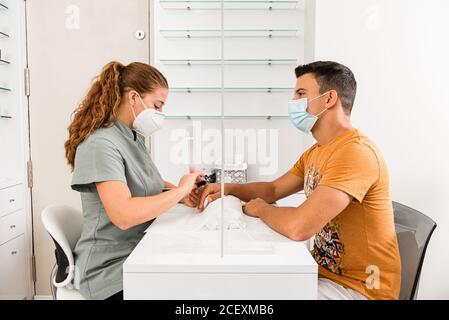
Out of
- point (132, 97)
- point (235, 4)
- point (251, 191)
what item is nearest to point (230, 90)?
point (235, 4)

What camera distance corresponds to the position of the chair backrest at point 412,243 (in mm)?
835

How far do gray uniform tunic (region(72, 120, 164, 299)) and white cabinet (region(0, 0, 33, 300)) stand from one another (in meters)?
0.40

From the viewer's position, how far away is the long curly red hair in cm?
80

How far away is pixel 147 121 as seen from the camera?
853mm

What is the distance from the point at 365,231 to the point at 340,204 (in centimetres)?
12

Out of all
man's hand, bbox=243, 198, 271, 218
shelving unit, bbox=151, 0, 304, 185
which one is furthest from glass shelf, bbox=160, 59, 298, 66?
man's hand, bbox=243, 198, 271, 218

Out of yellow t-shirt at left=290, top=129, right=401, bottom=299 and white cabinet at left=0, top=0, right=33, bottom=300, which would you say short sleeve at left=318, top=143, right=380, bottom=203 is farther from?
white cabinet at left=0, top=0, right=33, bottom=300

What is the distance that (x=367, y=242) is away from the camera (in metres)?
0.76

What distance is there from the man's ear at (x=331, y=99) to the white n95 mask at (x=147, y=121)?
0.38 m

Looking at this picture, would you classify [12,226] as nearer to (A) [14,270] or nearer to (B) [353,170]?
(A) [14,270]

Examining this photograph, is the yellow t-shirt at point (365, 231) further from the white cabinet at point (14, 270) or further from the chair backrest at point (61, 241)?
the white cabinet at point (14, 270)

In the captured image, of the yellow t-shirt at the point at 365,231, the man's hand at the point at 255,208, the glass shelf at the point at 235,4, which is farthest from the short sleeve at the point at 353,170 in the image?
the glass shelf at the point at 235,4
